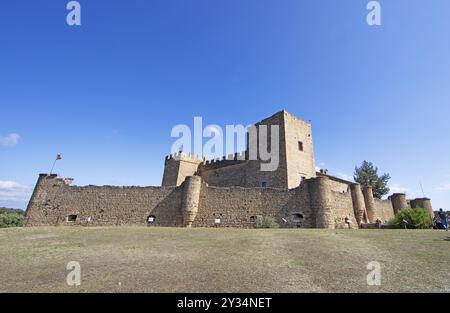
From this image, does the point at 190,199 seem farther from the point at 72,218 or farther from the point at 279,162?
the point at 72,218

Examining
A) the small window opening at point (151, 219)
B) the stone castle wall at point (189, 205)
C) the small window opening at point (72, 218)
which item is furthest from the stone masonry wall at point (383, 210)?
the small window opening at point (72, 218)

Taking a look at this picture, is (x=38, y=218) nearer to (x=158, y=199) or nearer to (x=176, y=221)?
(x=158, y=199)

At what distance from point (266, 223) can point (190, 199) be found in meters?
6.30

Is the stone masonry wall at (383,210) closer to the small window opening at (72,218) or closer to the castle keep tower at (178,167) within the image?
the castle keep tower at (178,167)

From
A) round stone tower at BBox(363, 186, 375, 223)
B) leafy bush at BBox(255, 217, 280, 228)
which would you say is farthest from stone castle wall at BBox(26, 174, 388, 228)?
round stone tower at BBox(363, 186, 375, 223)

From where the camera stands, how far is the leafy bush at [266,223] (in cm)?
1772

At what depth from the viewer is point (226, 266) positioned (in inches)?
243

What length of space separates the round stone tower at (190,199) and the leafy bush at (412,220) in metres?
15.7

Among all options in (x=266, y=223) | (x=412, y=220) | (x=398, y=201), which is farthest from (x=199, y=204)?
(x=398, y=201)

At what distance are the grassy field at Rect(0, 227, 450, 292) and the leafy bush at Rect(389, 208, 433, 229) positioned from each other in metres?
11.0

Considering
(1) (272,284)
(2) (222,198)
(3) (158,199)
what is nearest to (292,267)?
(1) (272,284)

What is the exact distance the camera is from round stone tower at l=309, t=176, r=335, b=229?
1822cm
